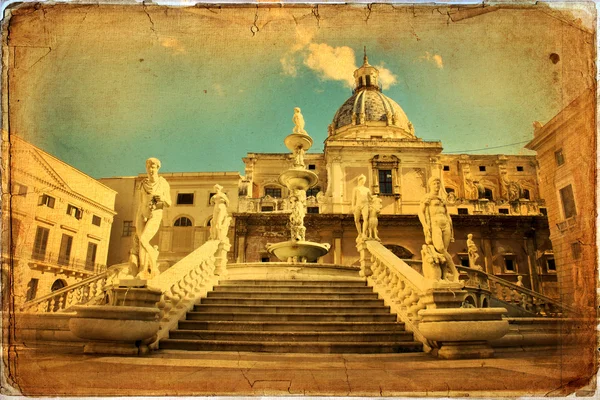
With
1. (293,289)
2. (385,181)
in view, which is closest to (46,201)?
(293,289)

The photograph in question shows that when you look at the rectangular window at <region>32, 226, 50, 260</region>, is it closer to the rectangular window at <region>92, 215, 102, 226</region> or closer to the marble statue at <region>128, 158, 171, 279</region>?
the rectangular window at <region>92, 215, 102, 226</region>

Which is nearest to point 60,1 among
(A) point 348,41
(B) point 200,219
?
(A) point 348,41

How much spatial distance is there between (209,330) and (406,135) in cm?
2857

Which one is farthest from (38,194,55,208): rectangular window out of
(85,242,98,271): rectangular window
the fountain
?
the fountain

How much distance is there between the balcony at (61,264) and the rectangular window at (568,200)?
19.6 meters

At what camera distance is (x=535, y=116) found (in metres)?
7.39

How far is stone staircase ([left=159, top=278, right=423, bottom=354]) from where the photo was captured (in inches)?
231

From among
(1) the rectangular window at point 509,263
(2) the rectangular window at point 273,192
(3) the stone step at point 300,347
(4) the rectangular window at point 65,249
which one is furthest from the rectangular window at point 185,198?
(3) the stone step at point 300,347

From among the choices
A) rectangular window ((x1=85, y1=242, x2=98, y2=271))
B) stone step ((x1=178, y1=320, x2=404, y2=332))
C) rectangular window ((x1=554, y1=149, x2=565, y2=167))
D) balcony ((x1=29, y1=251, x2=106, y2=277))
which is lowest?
stone step ((x1=178, y1=320, x2=404, y2=332))

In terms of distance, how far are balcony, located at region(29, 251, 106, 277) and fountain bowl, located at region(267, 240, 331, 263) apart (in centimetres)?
1141

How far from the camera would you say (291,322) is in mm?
6527

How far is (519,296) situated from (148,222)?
10025 mm

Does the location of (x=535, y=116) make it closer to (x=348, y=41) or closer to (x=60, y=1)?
(x=348, y=41)

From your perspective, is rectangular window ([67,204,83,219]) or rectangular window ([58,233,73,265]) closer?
rectangular window ([58,233,73,265])
